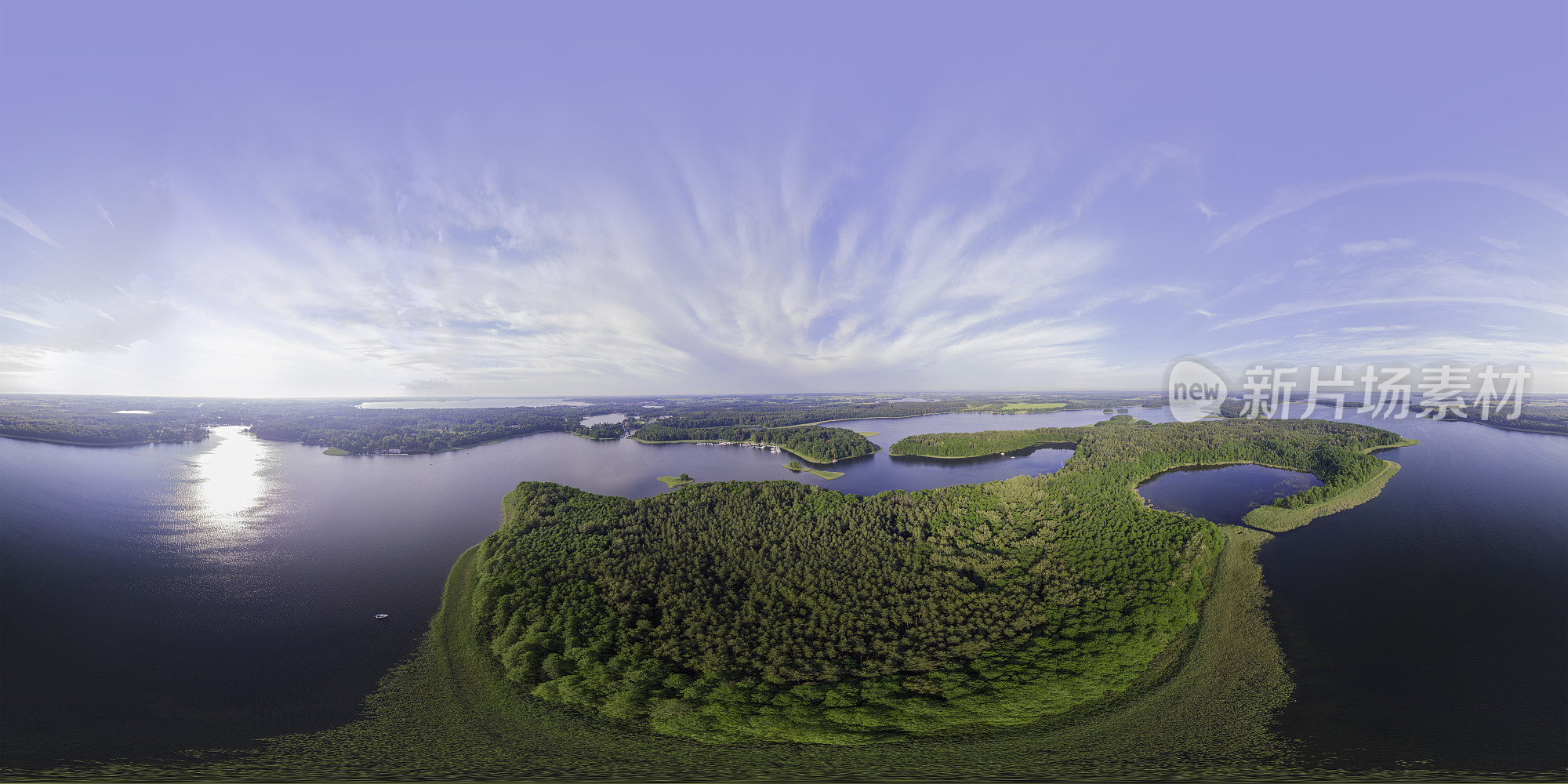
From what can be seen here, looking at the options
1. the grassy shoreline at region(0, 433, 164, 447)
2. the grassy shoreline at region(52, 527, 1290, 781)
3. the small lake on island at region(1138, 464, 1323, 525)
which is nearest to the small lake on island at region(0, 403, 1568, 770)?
the small lake on island at region(1138, 464, 1323, 525)

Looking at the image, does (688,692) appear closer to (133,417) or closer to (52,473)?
(52,473)

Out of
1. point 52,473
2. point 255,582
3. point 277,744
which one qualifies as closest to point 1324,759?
point 277,744

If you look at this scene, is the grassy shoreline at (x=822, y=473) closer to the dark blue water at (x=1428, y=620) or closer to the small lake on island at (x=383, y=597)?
the small lake on island at (x=383, y=597)

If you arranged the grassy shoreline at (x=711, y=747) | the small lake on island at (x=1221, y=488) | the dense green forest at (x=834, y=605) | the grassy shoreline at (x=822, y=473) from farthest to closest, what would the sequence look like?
the grassy shoreline at (x=822, y=473), the small lake on island at (x=1221, y=488), the dense green forest at (x=834, y=605), the grassy shoreline at (x=711, y=747)

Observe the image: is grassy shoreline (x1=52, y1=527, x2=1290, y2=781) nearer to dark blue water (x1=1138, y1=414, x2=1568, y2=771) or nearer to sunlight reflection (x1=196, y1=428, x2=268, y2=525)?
dark blue water (x1=1138, y1=414, x2=1568, y2=771)

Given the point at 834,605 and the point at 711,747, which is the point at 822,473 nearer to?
the point at 834,605

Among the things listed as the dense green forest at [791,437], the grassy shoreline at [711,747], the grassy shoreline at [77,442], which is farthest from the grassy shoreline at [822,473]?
the grassy shoreline at [77,442]

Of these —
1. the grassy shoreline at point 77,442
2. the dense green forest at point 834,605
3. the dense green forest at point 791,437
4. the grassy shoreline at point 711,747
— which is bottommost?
the grassy shoreline at point 711,747
